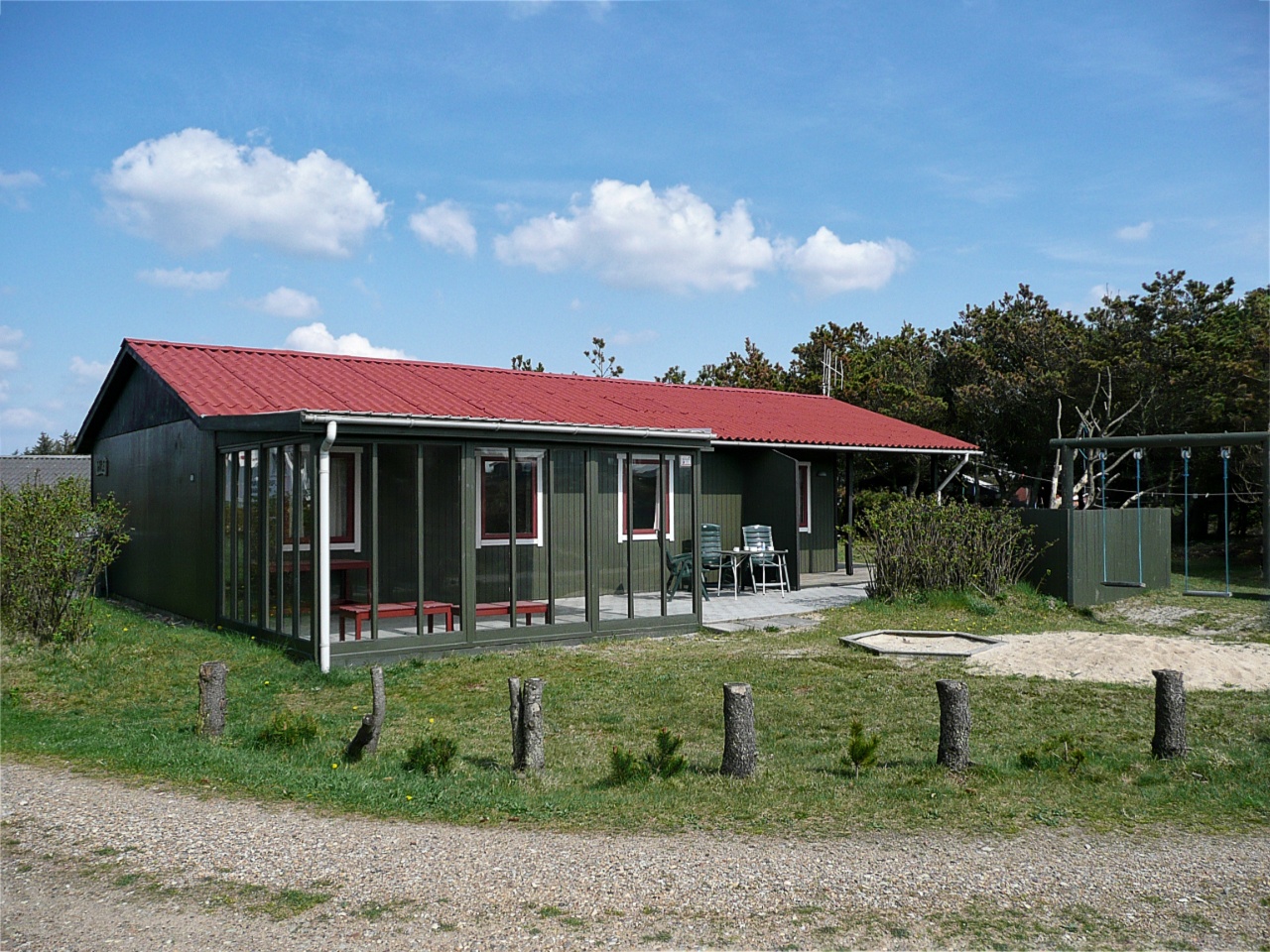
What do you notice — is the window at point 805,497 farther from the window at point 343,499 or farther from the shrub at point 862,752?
the shrub at point 862,752

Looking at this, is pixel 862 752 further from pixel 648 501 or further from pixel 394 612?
pixel 648 501

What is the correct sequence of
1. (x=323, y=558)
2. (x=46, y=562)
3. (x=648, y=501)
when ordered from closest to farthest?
(x=323, y=558), (x=46, y=562), (x=648, y=501)

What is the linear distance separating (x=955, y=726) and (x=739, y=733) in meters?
1.33

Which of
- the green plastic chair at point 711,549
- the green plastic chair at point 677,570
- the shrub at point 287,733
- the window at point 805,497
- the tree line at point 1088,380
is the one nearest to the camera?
the shrub at point 287,733

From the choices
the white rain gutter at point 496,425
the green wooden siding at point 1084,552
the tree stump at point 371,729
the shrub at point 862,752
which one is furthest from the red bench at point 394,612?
the green wooden siding at point 1084,552

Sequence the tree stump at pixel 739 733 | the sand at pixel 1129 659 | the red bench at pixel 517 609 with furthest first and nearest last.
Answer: the red bench at pixel 517 609 → the sand at pixel 1129 659 → the tree stump at pixel 739 733

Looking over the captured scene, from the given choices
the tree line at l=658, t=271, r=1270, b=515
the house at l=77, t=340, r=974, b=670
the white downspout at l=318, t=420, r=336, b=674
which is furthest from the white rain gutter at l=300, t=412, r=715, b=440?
the tree line at l=658, t=271, r=1270, b=515

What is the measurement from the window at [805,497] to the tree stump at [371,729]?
13.4m

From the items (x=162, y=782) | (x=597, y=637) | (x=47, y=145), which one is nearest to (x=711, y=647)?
(x=597, y=637)

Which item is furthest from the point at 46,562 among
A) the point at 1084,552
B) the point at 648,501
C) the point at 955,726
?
the point at 1084,552

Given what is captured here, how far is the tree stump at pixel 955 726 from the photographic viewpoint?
20.0ft

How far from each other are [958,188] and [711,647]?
974 centimetres

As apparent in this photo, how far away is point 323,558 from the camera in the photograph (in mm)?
9945

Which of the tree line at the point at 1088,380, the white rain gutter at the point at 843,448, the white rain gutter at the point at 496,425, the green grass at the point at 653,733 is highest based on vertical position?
the tree line at the point at 1088,380
